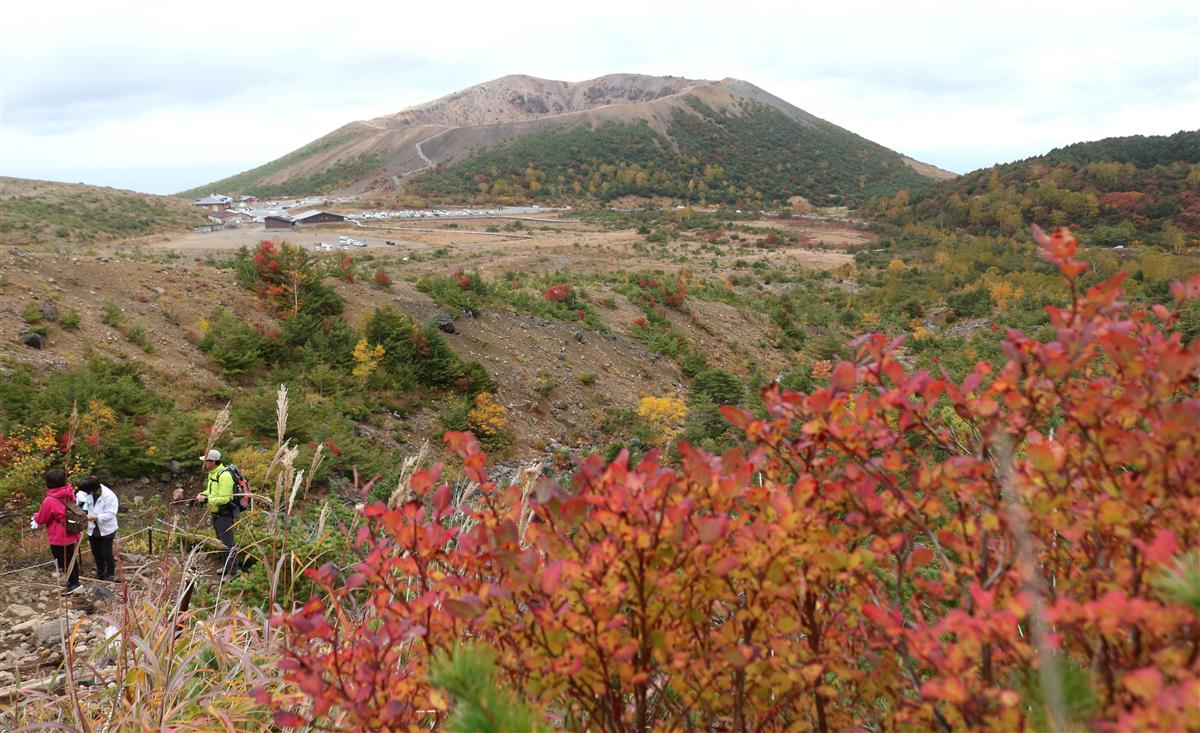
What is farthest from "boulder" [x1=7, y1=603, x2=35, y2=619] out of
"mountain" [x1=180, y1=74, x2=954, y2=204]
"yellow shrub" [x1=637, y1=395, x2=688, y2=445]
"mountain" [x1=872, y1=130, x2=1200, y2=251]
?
"mountain" [x1=180, y1=74, x2=954, y2=204]

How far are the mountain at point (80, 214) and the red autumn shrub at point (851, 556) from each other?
42.3 metres

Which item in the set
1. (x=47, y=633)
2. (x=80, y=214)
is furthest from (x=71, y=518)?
(x=80, y=214)

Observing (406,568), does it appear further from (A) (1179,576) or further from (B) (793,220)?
(B) (793,220)

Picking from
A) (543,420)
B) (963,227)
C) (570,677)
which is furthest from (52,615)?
(963,227)

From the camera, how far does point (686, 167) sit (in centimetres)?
8638

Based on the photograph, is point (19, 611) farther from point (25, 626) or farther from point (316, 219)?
point (316, 219)

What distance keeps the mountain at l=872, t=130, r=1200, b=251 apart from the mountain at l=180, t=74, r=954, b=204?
28.7 meters

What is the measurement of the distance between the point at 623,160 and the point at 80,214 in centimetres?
5894

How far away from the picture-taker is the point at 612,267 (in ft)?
102

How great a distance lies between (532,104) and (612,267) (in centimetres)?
13409

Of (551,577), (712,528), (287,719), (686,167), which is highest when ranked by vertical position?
(686,167)

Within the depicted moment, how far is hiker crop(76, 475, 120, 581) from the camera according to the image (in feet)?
17.9

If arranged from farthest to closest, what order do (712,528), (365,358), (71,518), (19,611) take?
(365,358)
(71,518)
(19,611)
(712,528)

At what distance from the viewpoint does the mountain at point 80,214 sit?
36.7m
